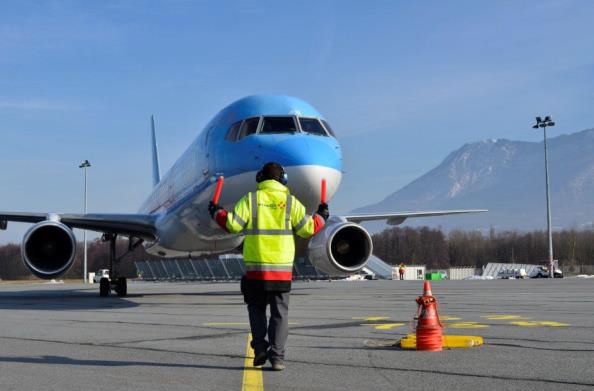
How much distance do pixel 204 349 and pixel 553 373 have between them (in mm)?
3645

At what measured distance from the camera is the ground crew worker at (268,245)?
23.2 feet

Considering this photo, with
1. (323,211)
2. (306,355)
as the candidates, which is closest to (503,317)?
(306,355)

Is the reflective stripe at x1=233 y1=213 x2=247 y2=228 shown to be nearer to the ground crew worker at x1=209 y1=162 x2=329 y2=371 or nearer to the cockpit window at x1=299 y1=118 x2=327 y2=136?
the ground crew worker at x1=209 y1=162 x2=329 y2=371

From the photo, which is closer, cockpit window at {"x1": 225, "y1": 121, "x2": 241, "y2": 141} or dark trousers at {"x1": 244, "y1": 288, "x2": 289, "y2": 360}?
dark trousers at {"x1": 244, "y1": 288, "x2": 289, "y2": 360}

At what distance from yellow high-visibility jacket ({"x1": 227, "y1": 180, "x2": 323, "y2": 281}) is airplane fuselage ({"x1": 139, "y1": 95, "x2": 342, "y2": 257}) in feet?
23.3

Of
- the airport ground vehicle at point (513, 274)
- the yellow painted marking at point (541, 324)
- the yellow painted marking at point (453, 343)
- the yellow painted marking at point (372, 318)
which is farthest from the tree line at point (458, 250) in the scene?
the yellow painted marking at point (453, 343)

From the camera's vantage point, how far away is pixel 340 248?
1597 cm

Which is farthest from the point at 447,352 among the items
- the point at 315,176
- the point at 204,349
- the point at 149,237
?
the point at 149,237

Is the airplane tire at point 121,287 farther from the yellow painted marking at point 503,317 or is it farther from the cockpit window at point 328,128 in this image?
the yellow painted marking at point 503,317

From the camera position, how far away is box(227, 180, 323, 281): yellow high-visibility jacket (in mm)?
7145

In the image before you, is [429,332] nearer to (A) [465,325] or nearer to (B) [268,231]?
(B) [268,231]

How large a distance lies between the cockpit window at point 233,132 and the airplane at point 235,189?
0.09 ft

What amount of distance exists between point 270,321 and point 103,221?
48.8 feet

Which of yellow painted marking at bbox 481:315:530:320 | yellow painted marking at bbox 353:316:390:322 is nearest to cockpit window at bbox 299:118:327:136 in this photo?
yellow painted marking at bbox 353:316:390:322
